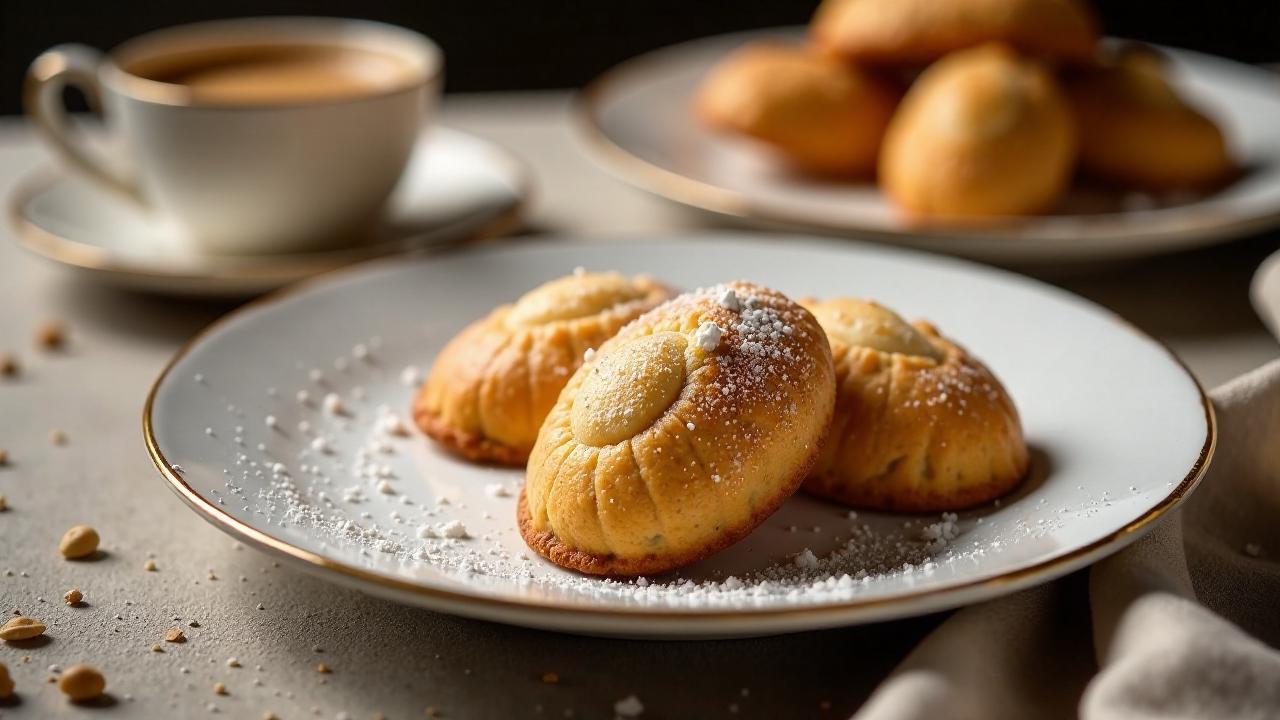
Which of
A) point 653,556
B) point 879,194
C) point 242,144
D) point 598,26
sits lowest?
point 598,26

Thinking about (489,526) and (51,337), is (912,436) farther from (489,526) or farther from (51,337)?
(51,337)

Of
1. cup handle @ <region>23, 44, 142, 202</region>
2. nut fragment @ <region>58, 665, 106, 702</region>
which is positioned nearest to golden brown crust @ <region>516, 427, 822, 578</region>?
Answer: nut fragment @ <region>58, 665, 106, 702</region>

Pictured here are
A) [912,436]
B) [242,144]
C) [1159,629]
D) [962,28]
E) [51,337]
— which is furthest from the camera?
[962,28]

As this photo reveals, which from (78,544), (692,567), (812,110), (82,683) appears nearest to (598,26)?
(812,110)

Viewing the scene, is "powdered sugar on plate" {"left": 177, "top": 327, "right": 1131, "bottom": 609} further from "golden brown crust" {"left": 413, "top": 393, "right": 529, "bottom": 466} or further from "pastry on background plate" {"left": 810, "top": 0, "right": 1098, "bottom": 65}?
"pastry on background plate" {"left": 810, "top": 0, "right": 1098, "bottom": 65}

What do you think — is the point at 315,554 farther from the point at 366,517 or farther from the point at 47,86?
the point at 47,86

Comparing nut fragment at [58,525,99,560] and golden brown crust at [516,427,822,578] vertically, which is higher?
golden brown crust at [516,427,822,578]

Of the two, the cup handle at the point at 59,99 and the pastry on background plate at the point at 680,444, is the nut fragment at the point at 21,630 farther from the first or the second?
the cup handle at the point at 59,99
